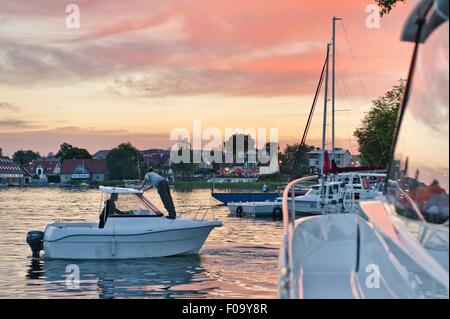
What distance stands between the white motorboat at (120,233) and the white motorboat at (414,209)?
52.1ft

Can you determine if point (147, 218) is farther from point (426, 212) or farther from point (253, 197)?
point (253, 197)

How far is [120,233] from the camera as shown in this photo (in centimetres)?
2306

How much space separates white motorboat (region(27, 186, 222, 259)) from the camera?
23047 mm

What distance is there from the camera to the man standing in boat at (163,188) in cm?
2364

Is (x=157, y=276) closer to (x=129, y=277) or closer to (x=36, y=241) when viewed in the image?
(x=129, y=277)

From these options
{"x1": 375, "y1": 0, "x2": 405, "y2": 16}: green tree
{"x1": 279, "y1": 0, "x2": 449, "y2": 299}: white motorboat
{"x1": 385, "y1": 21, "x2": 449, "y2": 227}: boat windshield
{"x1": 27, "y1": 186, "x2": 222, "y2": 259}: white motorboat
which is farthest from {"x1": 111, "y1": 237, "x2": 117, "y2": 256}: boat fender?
{"x1": 385, "y1": 21, "x2": 449, "y2": 227}: boat windshield

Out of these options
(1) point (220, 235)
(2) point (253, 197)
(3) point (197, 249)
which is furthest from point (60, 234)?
(2) point (253, 197)

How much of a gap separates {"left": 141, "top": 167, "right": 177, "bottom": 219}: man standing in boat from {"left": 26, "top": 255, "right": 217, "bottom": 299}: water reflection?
162 centimetres

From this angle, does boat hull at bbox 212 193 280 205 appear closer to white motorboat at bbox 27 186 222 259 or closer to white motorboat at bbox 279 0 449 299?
white motorboat at bbox 27 186 222 259

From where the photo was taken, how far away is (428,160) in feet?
17.7

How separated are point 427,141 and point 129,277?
16.2 m

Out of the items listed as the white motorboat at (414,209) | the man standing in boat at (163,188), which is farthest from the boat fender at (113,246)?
the white motorboat at (414,209)

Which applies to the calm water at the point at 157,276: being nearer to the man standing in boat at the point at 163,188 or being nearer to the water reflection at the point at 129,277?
the water reflection at the point at 129,277

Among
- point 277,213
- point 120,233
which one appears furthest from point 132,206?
point 277,213
